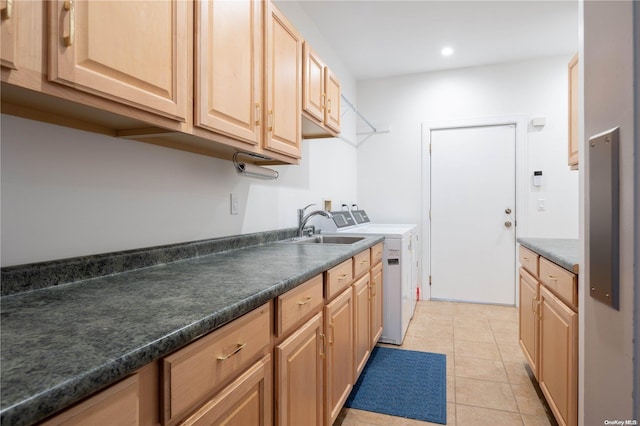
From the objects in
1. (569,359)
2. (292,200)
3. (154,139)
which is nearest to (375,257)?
(292,200)

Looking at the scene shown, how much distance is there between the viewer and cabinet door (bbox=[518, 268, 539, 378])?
1896mm

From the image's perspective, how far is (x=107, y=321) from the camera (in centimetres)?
69

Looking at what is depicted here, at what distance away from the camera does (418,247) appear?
3904 millimetres

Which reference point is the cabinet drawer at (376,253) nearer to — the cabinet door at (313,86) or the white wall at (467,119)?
the cabinet door at (313,86)

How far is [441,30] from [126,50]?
298cm

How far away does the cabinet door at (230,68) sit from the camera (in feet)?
3.83

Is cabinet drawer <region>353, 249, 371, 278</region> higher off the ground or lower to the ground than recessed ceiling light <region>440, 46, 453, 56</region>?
lower

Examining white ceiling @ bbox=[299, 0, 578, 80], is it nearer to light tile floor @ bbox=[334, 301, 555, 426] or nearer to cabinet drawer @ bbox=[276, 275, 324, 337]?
cabinet drawer @ bbox=[276, 275, 324, 337]

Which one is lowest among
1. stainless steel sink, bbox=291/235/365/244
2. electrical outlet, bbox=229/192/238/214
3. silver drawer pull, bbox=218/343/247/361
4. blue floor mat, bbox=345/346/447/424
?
blue floor mat, bbox=345/346/447/424

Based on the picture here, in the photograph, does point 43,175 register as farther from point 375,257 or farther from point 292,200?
point 375,257

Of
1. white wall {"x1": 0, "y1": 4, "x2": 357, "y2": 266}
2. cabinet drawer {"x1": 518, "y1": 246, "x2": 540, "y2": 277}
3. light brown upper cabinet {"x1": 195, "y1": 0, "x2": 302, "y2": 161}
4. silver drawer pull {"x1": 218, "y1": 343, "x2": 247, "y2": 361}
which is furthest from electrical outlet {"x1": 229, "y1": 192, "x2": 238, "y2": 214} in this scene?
cabinet drawer {"x1": 518, "y1": 246, "x2": 540, "y2": 277}

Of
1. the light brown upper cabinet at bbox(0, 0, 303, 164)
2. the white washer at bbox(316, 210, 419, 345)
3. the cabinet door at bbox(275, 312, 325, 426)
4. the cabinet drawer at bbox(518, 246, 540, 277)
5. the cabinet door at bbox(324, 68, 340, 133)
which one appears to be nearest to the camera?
the light brown upper cabinet at bbox(0, 0, 303, 164)

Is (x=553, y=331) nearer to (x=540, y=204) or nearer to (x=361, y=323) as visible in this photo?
(x=361, y=323)

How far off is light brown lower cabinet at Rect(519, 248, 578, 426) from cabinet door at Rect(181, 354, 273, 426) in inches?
47.7
